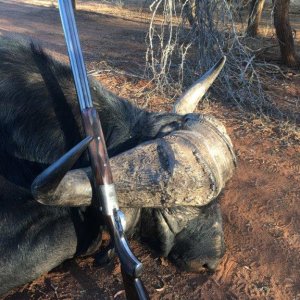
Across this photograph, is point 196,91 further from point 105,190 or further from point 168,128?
point 105,190

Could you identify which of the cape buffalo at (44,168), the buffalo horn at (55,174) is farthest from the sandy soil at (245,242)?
the buffalo horn at (55,174)

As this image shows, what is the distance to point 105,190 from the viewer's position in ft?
7.41

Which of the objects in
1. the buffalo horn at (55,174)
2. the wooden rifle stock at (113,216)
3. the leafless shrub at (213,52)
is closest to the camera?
the buffalo horn at (55,174)

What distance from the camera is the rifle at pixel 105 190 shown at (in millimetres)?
2152

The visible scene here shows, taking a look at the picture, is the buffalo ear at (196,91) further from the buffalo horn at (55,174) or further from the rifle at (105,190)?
the buffalo horn at (55,174)

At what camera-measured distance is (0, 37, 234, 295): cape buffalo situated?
272cm

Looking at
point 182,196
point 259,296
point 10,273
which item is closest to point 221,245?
point 259,296

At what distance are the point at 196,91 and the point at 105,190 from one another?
130cm

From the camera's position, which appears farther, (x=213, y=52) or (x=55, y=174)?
(x=213, y=52)

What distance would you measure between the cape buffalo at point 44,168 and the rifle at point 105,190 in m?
0.23

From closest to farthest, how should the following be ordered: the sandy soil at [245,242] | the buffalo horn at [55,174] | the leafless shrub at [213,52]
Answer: the buffalo horn at [55,174], the sandy soil at [245,242], the leafless shrub at [213,52]

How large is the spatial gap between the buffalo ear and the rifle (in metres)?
0.79

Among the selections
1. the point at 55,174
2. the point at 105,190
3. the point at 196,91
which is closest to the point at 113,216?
the point at 105,190

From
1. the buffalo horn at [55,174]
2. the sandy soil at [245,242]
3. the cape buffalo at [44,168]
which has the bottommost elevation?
the sandy soil at [245,242]
